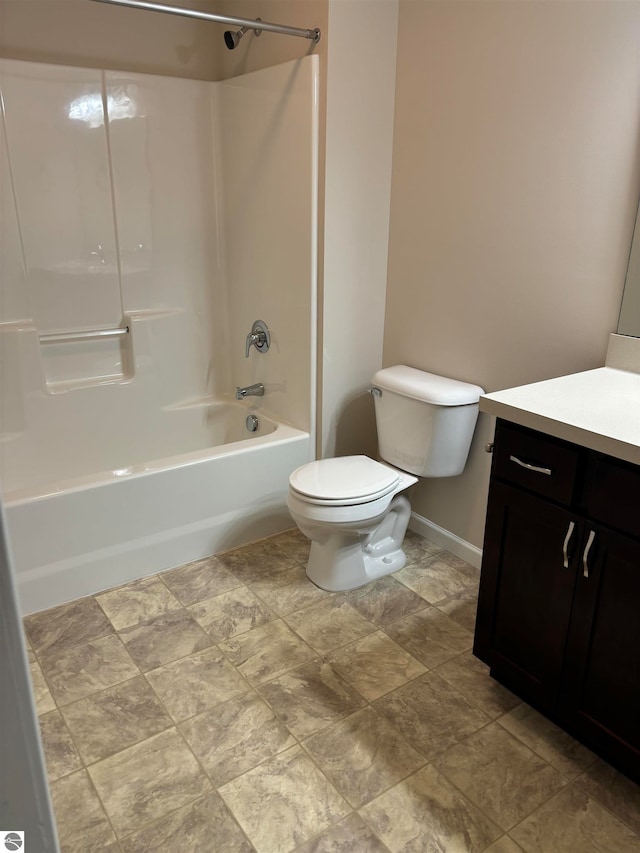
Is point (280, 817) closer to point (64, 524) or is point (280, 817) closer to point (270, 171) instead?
point (64, 524)

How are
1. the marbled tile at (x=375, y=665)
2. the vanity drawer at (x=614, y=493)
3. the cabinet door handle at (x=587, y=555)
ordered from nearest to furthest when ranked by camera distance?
1. the vanity drawer at (x=614, y=493)
2. the cabinet door handle at (x=587, y=555)
3. the marbled tile at (x=375, y=665)

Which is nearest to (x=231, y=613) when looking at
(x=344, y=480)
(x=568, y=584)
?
(x=344, y=480)

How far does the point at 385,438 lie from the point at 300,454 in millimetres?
391

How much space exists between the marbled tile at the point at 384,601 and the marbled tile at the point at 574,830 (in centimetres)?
79

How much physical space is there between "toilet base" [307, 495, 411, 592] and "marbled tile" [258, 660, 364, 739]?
42 centimetres

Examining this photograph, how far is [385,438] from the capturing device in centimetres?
252

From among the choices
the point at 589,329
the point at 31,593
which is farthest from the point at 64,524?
the point at 589,329

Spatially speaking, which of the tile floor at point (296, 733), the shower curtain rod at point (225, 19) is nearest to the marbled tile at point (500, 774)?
the tile floor at point (296, 733)

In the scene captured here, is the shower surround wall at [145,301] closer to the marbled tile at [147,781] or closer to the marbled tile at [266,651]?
the marbled tile at [266,651]

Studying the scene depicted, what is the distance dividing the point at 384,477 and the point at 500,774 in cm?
101

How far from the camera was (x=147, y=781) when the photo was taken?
158cm

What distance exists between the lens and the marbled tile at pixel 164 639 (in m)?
2.01

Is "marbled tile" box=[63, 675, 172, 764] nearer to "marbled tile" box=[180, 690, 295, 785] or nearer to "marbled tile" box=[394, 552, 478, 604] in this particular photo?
"marbled tile" box=[180, 690, 295, 785]

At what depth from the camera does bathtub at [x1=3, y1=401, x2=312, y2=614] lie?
2.16 metres
